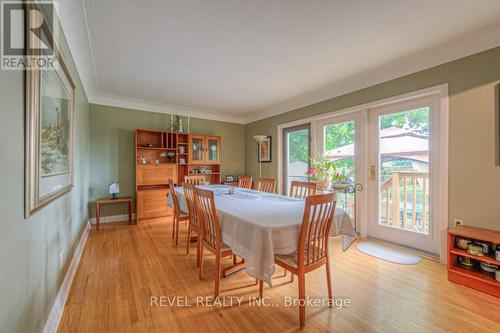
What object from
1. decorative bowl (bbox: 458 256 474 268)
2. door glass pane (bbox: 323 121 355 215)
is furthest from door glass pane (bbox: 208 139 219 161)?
decorative bowl (bbox: 458 256 474 268)

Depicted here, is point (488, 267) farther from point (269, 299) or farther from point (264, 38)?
point (264, 38)

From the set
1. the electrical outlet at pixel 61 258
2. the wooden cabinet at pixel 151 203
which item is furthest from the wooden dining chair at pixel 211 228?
the wooden cabinet at pixel 151 203

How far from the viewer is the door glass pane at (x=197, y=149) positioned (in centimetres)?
491

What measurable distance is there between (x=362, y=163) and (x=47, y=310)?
12.0ft

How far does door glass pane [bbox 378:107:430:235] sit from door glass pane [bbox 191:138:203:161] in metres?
3.49

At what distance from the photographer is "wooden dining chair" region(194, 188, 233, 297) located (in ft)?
5.99

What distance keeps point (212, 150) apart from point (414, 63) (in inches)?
153

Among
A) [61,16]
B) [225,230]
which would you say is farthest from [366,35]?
[61,16]

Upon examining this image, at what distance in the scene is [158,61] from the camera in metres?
2.77

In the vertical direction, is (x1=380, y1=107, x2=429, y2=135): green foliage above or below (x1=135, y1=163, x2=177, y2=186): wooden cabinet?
above

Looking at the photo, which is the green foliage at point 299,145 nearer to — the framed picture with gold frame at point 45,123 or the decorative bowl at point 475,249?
the decorative bowl at point 475,249

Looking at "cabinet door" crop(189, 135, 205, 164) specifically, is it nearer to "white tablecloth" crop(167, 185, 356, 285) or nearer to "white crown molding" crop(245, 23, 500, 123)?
"white crown molding" crop(245, 23, 500, 123)

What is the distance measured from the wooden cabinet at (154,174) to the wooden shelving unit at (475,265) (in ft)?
13.6

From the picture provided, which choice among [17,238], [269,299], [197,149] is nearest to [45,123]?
[17,238]
